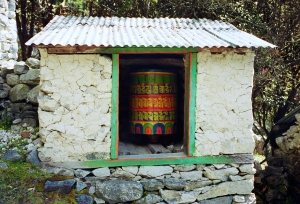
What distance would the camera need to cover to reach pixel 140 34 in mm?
5445

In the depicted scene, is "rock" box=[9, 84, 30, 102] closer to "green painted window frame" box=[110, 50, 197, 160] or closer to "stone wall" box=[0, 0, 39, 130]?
"stone wall" box=[0, 0, 39, 130]

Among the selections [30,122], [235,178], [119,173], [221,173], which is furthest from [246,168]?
[30,122]

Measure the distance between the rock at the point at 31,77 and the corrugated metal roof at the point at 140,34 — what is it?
0.90 m

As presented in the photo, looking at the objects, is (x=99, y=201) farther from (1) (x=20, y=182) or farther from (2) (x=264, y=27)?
(2) (x=264, y=27)

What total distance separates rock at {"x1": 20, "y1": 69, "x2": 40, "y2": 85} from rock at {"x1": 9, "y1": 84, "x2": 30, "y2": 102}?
9cm

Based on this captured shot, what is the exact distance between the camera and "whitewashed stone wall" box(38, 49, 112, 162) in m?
5.05

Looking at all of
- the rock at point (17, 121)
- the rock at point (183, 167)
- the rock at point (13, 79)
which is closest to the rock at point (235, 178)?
the rock at point (183, 167)

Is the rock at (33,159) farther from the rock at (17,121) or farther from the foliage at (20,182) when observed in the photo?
the rock at (17,121)

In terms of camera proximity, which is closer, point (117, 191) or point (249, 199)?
point (117, 191)

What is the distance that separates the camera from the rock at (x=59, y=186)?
5.01m

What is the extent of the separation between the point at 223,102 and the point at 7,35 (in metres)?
4.16

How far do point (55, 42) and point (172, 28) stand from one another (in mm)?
2094

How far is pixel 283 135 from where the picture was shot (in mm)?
7363

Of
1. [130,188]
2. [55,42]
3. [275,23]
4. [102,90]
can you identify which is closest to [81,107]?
[102,90]
